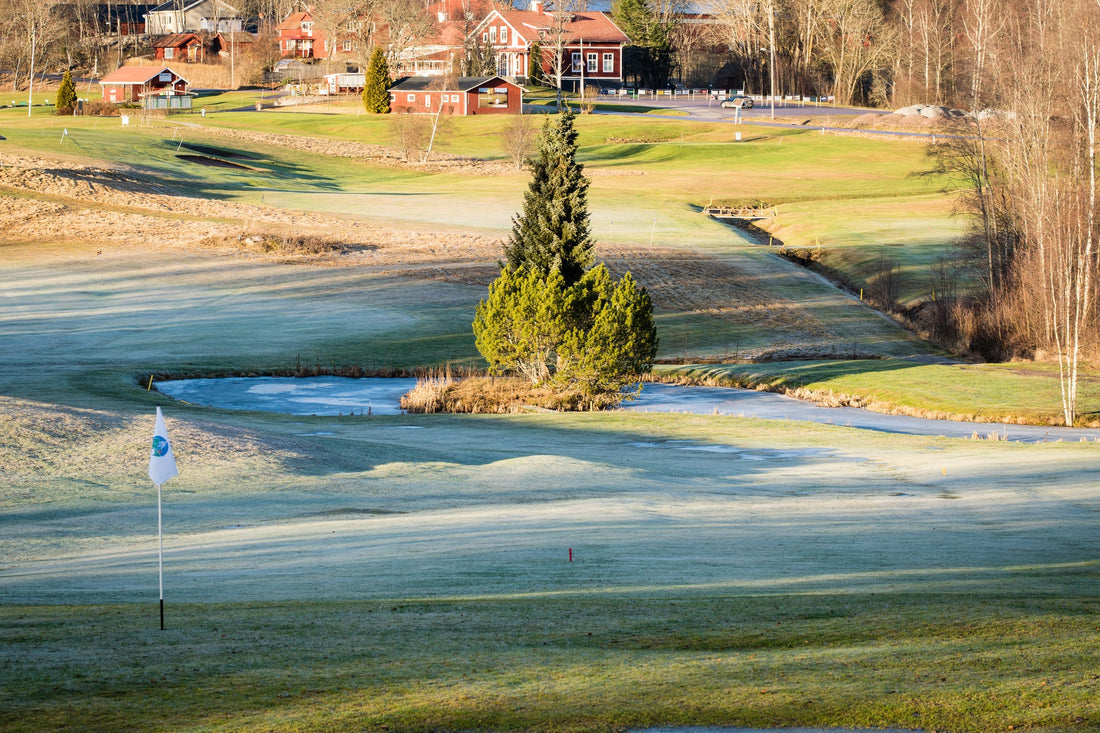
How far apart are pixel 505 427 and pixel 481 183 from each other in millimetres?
64341

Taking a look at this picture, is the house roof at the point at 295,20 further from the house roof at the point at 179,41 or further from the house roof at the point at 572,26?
the house roof at the point at 572,26

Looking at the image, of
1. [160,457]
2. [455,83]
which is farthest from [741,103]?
[160,457]

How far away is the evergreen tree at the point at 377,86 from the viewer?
417 feet

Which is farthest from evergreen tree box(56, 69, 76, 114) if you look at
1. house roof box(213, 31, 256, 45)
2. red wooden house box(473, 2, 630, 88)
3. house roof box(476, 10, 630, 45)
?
house roof box(476, 10, 630, 45)

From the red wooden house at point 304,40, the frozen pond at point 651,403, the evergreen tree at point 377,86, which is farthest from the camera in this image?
the red wooden house at point 304,40

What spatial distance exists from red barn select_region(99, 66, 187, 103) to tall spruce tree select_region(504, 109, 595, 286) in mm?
112032

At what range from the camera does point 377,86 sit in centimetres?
12788

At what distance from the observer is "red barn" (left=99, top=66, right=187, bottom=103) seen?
448ft

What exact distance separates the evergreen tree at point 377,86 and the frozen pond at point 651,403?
95.1 m

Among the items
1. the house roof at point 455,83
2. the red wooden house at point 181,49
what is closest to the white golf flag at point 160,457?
the house roof at point 455,83

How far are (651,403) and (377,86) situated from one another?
329 ft

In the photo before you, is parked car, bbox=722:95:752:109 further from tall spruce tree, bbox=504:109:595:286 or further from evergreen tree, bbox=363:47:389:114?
tall spruce tree, bbox=504:109:595:286

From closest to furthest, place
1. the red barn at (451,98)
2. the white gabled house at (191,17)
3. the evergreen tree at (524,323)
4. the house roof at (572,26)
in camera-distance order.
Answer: the evergreen tree at (524,323)
the red barn at (451,98)
the house roof at (572,26)
the white gabled house at (191,17)

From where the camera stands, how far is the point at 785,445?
2828cm
